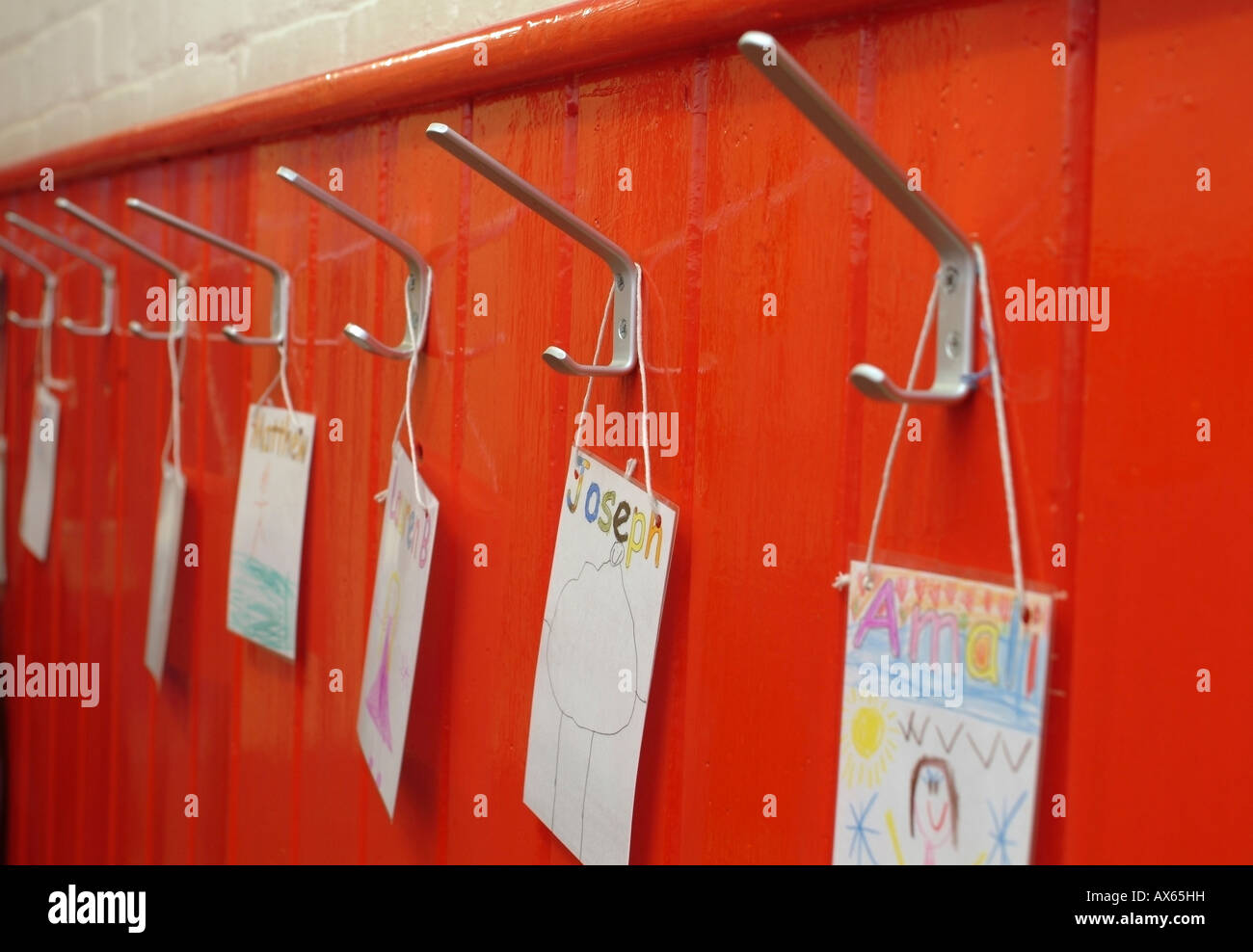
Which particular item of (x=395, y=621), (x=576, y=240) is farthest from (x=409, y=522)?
(x=576, y=240)

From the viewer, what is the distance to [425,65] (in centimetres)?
100

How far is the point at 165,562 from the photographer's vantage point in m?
1.41

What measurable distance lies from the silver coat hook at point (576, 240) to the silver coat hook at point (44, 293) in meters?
1.16

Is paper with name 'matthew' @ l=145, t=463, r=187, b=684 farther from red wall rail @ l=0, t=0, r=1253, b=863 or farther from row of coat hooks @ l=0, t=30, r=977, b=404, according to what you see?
row of coat hooks @ l=0, t=30, r=977, b=404

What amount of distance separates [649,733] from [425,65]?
55 cm

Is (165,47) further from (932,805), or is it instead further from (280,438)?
(932,805)

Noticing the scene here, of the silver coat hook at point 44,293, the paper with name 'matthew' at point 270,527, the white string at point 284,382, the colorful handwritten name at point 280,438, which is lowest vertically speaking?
the paper with name 'matthew' at point 270,527

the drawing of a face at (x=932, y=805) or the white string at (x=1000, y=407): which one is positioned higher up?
the white string at (x=1000, y=407)

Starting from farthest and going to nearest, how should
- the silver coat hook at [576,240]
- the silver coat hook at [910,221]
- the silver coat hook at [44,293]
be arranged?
the silver coat hook at [44,293], the silver coat hook at [576,240], the silver coat hook at [910,221]

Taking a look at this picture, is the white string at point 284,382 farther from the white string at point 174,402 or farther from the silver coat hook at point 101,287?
the silver coat hook at point 101,287

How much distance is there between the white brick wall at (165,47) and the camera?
3.71 ft

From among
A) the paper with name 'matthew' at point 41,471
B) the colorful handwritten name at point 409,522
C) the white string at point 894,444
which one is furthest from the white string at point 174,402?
the white string at point 894,444

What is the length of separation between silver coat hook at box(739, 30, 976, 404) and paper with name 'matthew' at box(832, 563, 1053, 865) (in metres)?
0.10
